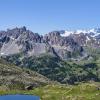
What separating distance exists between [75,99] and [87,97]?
24.4 feet

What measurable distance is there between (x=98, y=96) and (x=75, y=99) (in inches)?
558

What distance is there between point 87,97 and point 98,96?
6807 millimetres

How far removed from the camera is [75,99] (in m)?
200

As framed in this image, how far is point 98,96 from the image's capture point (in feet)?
645

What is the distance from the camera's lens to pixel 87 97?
199m
